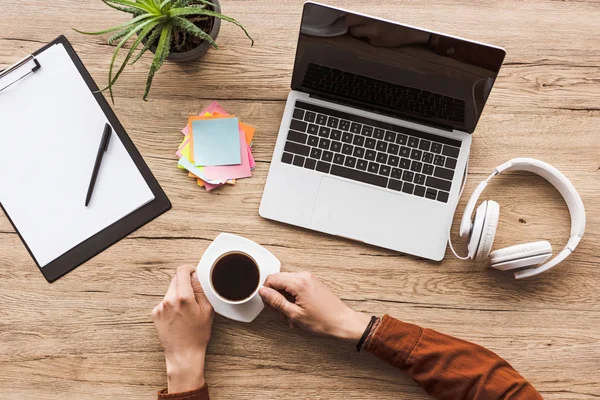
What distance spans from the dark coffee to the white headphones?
0.42 m

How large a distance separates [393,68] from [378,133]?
0.51 feet

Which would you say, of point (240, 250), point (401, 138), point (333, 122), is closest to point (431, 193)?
point (401, 138)

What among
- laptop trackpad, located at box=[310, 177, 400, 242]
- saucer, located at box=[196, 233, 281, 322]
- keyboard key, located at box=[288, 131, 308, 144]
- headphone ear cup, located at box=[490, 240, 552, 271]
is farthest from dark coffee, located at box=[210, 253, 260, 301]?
headphone ear cup, located at box=[490, 240, 552, 271]

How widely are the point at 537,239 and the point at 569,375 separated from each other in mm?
282

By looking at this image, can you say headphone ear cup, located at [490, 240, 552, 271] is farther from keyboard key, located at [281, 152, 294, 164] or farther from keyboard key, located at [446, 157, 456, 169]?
keyboard key, located at [281, 152, 294, 164]

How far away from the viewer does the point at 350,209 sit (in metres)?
1.00

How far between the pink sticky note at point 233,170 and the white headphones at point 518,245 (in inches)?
17.7

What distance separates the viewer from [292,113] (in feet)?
3.33

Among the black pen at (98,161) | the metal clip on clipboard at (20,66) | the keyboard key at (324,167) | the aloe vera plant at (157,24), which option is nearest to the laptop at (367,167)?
the keyboard key at (324,167)

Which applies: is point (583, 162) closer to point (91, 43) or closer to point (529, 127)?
point (529, 127)

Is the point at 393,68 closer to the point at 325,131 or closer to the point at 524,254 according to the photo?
the point at 325,131

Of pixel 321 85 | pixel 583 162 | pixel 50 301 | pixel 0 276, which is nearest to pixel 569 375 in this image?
pixel 583 162

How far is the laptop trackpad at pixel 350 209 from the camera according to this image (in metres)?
1.00

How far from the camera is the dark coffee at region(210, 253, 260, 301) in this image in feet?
3.13
